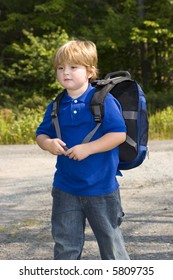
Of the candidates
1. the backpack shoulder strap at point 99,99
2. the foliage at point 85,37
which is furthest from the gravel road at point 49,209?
the foliage at point 85,37

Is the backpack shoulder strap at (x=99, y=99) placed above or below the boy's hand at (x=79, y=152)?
above

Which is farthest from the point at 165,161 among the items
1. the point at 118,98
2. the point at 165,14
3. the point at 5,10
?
the point at 5,10

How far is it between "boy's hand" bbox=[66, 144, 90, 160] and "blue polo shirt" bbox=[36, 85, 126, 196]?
8 centimetres

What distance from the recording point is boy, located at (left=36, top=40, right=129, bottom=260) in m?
3.64

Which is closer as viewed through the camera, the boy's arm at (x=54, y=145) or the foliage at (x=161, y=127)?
the boy's arm at (x=54, y=145)

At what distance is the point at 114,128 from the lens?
3.64 meters

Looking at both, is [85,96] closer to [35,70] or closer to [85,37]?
[35,70]

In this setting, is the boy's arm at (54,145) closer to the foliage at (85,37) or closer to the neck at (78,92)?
the neck at (78,92)

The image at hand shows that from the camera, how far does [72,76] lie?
12.0 feet

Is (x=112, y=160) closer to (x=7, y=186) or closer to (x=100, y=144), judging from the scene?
(x=100, y=144)

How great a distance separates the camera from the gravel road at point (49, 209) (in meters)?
5.86

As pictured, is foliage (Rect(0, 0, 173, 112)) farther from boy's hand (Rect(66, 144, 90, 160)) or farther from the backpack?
boy's hand (Rect(66, 144, 90, 160))

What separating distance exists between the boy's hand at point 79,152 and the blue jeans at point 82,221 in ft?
0.80

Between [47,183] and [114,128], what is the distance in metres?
6.46
